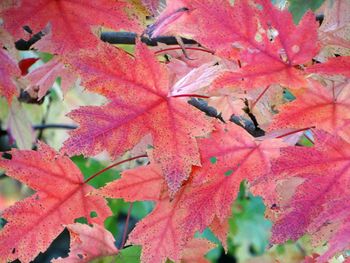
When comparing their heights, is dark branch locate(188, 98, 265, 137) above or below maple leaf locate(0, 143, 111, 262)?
above

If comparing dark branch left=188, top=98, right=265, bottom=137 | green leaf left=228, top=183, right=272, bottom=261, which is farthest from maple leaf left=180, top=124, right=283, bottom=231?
green leaf left=228, top=183, right=272, bottom=261

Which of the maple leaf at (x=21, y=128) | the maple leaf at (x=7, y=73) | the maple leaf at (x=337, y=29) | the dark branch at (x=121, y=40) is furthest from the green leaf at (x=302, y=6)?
the maple leaf at (x=21, y=128)

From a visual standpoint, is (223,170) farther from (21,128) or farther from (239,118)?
(21,128)

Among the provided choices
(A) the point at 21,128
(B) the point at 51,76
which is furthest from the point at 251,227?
(B) the point at 51,76

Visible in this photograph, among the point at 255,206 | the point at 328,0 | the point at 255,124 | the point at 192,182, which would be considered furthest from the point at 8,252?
the point at 255,206

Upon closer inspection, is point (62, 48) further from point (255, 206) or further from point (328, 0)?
point (255, 206)

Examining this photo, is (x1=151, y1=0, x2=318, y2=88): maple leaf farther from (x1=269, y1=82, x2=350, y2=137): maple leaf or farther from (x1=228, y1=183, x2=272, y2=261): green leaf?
(x1=228, y1=183, x2=272, y2=261): green leaf
